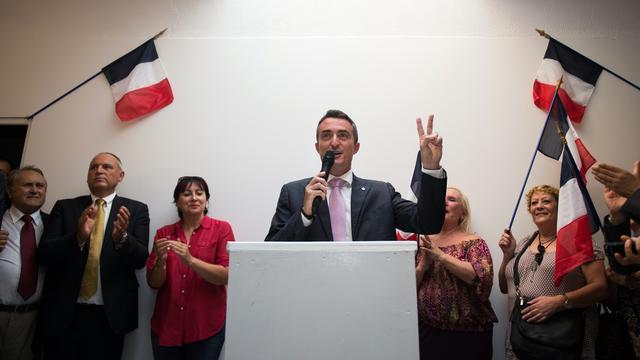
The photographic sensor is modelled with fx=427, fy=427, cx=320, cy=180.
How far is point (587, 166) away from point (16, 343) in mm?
3584

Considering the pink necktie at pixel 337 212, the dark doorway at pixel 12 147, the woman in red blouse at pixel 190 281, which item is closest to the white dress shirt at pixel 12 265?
the woman in red blouse at pixel 190 281

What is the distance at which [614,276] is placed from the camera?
7.42ft

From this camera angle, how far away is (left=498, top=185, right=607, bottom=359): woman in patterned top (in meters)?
2.15

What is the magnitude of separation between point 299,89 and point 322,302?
8.07ft

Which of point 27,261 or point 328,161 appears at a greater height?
point 328,161

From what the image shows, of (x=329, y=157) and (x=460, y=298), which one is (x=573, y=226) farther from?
(x=329, y=157)

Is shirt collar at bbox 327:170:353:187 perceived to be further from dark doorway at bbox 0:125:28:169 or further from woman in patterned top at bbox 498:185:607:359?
dark doorway at bbox 0:125:28:169

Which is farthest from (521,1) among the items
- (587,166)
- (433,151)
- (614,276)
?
(433,151)

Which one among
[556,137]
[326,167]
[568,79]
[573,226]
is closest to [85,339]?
[326,167]

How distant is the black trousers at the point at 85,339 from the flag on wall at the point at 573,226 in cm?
258

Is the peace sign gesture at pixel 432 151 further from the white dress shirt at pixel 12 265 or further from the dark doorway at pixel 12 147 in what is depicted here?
the dark doorway at pixel 12 147

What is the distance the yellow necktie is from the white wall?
1.48ft

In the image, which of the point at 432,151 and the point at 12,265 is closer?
the point at 432,151

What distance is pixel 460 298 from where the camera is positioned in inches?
95.0
